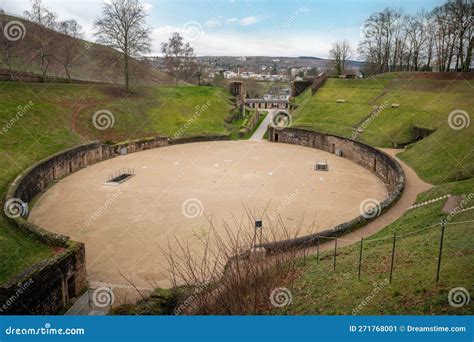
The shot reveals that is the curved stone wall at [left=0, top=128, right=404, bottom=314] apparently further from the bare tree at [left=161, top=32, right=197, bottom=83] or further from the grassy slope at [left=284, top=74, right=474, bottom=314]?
the bare tree at [left=161, top=32, right=197, bottom=83]

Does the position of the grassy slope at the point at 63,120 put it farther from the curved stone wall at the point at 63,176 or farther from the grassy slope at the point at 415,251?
the grassy slope at the point at 415,251

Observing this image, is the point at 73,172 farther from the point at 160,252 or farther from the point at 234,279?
the point at 234,279

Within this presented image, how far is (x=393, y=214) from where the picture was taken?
1709cm

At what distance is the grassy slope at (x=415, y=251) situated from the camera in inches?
300

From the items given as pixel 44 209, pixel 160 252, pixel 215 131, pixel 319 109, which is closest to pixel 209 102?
pixel 215 131

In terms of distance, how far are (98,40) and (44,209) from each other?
85.7 ft

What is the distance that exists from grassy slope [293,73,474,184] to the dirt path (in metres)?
0.88

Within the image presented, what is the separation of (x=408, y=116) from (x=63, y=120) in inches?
1236

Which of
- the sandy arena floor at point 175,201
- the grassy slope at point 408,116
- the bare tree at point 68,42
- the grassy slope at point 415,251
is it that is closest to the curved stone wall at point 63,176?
the sandy arena floor at point 175,201

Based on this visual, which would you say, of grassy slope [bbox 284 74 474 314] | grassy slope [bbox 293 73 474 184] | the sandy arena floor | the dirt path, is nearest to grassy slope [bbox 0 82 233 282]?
the sandy arena floor

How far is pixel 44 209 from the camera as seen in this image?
64.1 feet

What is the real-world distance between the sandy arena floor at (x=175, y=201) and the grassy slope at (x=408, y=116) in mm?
3889

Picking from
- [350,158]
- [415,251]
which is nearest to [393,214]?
[415,251]

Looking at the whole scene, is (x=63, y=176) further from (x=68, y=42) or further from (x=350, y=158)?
(x=68, y=42)
